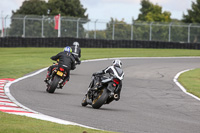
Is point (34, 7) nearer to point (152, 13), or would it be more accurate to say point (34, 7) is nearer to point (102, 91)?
point (152, 13)

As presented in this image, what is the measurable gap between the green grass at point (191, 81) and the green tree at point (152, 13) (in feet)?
215

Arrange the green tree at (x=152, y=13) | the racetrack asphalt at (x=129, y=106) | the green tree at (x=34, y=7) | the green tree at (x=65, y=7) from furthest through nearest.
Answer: the green tree at (x=152, y=13), the green tree at (x=34, y=7), the green tree at (x=65, y=7), the racetrack asphalt at (x=129, y=106)

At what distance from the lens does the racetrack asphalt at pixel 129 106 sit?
895cm

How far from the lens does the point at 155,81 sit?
62.5ft

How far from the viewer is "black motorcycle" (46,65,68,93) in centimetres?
1386

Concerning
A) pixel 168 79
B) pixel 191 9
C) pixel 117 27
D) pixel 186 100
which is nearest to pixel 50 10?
pixel 191 9

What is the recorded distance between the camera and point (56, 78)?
550 inches

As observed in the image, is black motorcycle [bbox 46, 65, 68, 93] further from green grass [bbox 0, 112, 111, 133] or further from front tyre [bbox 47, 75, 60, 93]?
green grass [bbox 0, 112, 111, 133]

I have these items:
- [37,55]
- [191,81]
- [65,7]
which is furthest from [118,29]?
[65,7]

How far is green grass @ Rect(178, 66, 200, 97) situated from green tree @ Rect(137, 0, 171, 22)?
65645 mm

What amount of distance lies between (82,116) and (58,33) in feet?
→ 104

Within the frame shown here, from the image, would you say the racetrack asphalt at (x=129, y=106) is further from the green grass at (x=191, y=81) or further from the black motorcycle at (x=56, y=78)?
the green grass at (x=191, y=81)

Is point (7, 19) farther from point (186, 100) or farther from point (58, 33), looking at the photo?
point (186, 100)

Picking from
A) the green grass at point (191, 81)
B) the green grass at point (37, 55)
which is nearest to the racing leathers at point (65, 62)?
the green grass at point (191, 81)
